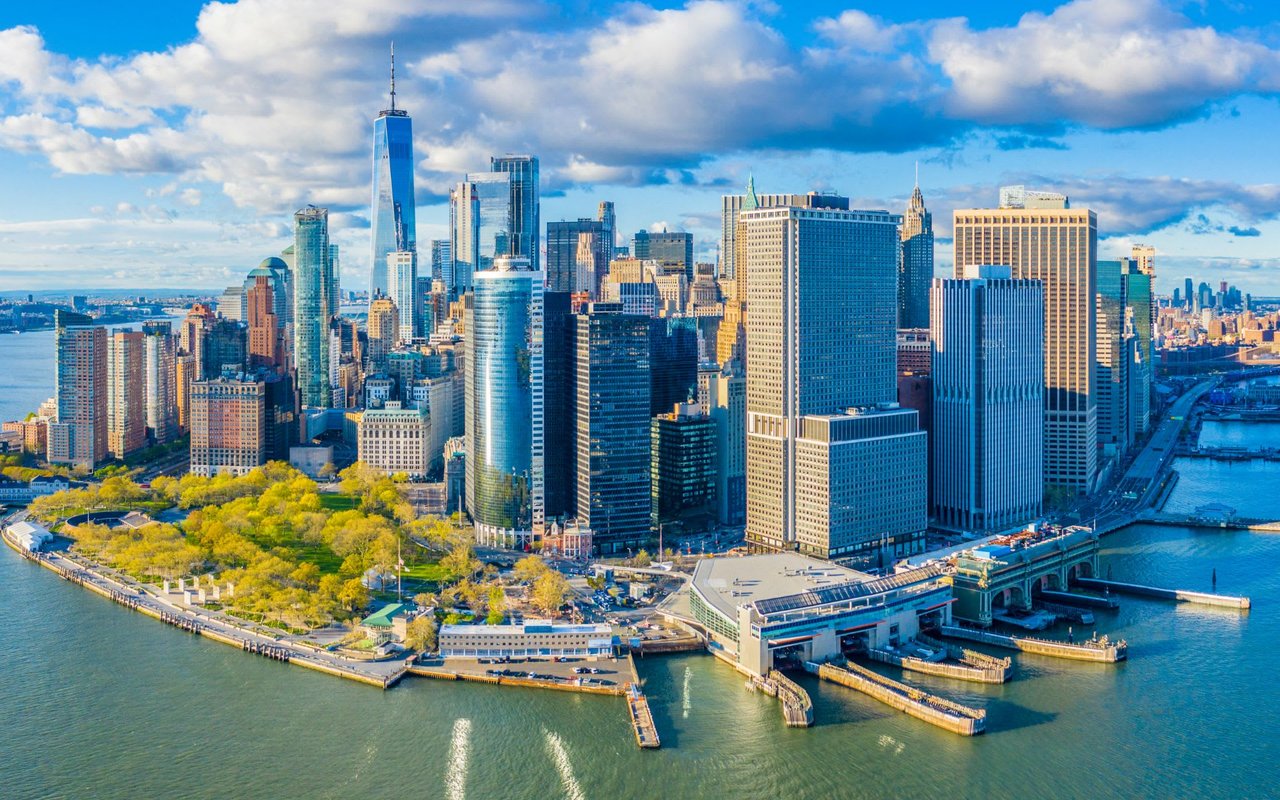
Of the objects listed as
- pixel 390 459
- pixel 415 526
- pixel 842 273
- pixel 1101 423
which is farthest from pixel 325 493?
pixel 1101 423

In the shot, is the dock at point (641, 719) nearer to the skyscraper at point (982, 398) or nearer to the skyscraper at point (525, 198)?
the skyscraper at point (982, 398)

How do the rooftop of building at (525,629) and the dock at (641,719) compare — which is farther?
the rooftop of building at (525,629)

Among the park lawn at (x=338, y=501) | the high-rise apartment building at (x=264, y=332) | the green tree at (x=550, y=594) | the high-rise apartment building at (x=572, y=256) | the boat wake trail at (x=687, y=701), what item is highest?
the high-rise apartment building at (x=572, y=256)

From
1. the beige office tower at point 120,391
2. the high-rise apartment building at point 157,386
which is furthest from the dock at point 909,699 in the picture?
the high-rise apartment building at point 157,386

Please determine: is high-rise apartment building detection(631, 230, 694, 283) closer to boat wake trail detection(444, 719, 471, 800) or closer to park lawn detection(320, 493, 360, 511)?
park lawn detection(320, 493, 360, 511)

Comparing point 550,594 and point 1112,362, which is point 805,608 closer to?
point 550,594

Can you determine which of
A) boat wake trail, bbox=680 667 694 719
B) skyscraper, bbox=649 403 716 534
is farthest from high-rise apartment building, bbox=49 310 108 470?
boat wake trail, bbox=680 667 694 719
